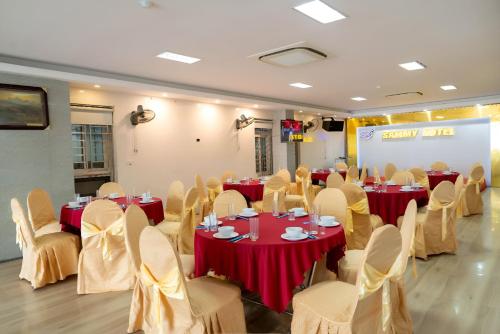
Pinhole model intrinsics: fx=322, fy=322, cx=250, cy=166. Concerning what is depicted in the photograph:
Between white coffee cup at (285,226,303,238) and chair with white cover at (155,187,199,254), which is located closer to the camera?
white coffee cup at (285,226,303,238)

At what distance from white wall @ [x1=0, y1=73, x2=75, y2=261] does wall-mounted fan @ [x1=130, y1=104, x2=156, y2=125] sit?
1.52 m

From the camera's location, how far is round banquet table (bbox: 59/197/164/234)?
393cm

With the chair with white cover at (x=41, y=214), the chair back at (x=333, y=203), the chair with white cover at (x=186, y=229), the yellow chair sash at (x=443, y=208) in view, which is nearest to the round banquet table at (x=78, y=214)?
the chair with white cover at (x=41, y=214)

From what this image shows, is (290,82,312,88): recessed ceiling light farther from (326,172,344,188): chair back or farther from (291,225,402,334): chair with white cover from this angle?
(291,225,402,334): chair with white cover

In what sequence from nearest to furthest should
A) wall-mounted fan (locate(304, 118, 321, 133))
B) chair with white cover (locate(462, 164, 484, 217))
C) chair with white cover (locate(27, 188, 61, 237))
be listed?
1. chair with white cover (locate(27, 188, 61, 237))
2. chair with white cover (locate(462, 164, 484, 217))
3. wall-mounted fan (locate(304, 118, 321, 133))

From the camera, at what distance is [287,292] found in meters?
2.26

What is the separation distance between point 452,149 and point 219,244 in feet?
39.0

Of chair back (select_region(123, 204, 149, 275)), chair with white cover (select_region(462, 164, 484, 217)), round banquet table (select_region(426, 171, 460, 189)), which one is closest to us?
chair back (select_region(123, 204, 149, 275))

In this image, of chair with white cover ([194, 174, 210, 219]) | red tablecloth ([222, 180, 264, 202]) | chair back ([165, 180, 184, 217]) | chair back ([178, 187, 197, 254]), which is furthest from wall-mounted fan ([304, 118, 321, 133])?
chair back ([178, 187, 197, 254])

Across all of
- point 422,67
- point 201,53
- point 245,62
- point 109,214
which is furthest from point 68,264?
point 422,67

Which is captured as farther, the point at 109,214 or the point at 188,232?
the point at 188,232

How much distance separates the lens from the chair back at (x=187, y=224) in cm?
399

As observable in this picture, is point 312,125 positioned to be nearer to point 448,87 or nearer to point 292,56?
point 448,87

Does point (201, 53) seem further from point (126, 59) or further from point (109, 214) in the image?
point (109, 214)
